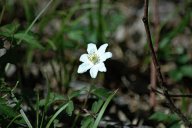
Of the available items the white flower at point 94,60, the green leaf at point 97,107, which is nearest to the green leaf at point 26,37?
the white flower at point 94,60

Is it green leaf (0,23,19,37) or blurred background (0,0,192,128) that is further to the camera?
blurred background (0,0,192,128)

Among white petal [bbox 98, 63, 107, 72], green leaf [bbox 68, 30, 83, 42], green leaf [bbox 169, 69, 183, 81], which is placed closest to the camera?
white petal [bbox 98, 63, 107, 72]

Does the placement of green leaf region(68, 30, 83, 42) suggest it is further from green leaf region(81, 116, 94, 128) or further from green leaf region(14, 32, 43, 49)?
green leaf region(81, 116, 94, 128)

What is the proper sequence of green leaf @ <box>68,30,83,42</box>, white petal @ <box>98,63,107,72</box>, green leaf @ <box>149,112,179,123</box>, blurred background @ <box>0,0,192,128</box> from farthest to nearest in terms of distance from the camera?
1. green leaf @ <box>68,30,83,42</box>
2. blurred background @ <box>0,0,192,128</box>
3. green leaf @ <box>149,112,179,123</box>
4. white petal @ <box>98,63,107,72</box>

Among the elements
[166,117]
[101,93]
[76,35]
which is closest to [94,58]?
[101,93]

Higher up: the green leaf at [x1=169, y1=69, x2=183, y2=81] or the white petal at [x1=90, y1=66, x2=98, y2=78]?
the green leaf at [x1=169, y1=69, x2=183, y2=81]

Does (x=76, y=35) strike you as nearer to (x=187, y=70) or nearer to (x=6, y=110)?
(x=187, y=70)

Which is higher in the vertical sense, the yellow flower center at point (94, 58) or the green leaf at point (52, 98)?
the yellow flower center at point (94, 58)

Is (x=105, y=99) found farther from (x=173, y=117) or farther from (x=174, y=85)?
(x=174, y=85)

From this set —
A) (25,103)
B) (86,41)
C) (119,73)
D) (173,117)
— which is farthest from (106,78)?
(173,117)

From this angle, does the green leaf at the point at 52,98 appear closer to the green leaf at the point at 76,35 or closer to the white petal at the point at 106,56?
the white petal at the point at 106,56

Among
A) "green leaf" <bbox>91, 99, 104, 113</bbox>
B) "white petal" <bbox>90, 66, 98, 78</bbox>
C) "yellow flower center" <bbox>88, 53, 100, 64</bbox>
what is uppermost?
"yellow flower center" <bbox>88, 53, 100, 64</bbox>

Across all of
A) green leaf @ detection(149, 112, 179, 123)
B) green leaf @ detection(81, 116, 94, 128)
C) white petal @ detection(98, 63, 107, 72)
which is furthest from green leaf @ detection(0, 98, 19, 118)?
green leaf @ detection(149, 112, 179, 123)
